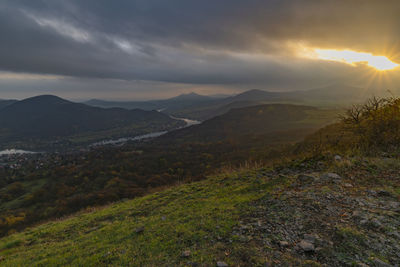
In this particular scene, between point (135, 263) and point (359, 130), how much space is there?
42.0ft

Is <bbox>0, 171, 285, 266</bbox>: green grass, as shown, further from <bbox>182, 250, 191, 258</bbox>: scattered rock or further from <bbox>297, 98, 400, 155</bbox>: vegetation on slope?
<bbox>297, 98, 400, 155</bbox>: vegetation on slope

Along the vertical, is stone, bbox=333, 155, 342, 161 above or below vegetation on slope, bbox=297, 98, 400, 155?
below

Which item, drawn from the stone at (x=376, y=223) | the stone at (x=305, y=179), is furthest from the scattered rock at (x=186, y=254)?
the stone at (x=305, y=179)

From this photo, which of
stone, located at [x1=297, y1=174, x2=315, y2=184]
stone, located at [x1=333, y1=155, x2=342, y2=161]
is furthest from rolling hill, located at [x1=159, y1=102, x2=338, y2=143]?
stone, located at [x1=297, y1=174, x2=315, y2=184]

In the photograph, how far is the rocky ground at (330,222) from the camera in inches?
129

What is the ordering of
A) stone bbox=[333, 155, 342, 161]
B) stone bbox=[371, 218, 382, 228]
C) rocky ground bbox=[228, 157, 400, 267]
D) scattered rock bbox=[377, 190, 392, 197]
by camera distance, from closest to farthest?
1. rocky ground bbox=[228, 157, 400, 267]
2. stone bbox=[371, 218, 382, 228]
3. scattered rock bbox=[377, 190, 392, 197]
4. stone bbox=[333, 155, 342, 161]

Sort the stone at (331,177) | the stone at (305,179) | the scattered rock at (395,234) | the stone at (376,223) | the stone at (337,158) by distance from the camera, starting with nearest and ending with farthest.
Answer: the scattered rock at (395,234) → the stone at (376,223) → the stone at (331,177) → the stone at (305,179) → the stone at (337,158)

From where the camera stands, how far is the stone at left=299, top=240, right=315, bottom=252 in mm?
3426

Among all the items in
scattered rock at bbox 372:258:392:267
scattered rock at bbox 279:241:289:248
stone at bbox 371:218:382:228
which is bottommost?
scattered rock at bbox 279:241:289:248

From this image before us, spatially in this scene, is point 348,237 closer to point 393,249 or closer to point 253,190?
point 393,249

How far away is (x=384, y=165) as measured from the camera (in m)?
7.14

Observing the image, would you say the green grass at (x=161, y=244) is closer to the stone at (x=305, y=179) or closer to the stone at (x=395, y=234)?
the stone at (x=305, y=179)

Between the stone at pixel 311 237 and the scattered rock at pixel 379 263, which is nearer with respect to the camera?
the scattered rock at pixel 379 263

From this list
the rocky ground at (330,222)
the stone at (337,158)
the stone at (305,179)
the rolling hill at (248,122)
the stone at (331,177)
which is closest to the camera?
the rocky ground at (330,222)
